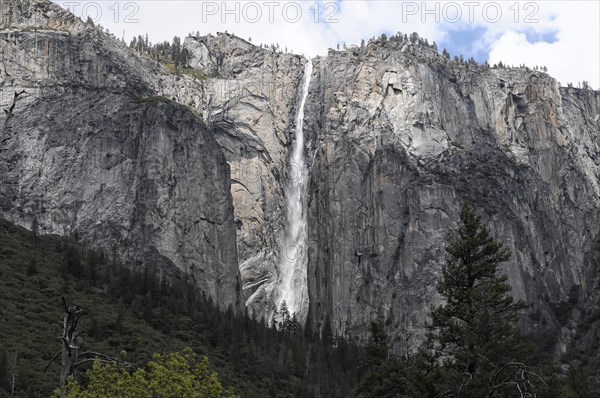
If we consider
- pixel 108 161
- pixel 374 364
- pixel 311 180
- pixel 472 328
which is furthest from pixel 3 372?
pixel 311 180

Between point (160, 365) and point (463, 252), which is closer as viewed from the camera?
point (160, 365)

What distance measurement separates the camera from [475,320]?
161 ft

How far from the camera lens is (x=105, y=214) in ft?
534

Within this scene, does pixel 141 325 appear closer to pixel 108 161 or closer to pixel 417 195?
pixel 108 161

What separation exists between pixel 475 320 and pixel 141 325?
76.5 m

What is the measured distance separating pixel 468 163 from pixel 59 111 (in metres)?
79.7

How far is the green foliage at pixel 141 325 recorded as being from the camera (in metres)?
103

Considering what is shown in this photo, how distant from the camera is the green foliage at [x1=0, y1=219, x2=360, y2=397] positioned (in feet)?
339

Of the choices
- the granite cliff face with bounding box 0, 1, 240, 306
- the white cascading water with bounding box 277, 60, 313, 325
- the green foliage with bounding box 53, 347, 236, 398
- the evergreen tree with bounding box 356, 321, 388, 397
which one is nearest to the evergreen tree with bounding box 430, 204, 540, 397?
the green foliage with bounding box 53, 347, 236, 398

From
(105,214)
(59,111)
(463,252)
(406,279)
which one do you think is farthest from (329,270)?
(463,252)

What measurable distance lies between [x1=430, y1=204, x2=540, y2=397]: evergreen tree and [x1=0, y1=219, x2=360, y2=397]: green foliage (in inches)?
1853

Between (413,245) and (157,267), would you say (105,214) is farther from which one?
(413,245)

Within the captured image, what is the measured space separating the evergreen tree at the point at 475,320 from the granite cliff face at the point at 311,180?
107 m

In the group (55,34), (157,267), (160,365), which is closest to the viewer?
(160,365)
